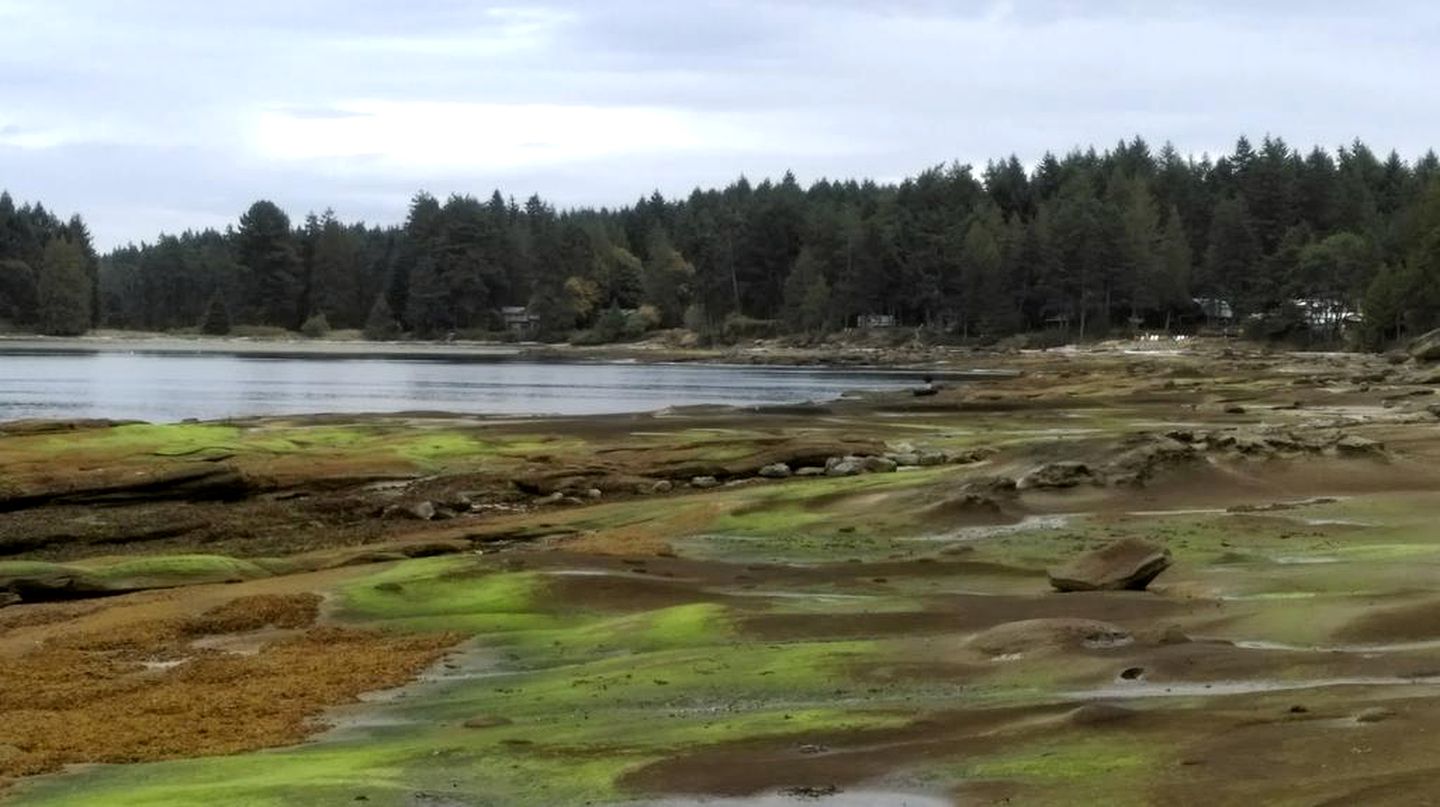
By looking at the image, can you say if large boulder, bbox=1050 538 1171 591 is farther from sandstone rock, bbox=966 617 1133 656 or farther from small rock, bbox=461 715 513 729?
small rock, bbox=461 715 513 729

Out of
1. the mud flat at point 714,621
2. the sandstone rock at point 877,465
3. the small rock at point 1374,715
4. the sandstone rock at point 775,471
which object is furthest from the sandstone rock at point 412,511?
the small rock at point 1374,715

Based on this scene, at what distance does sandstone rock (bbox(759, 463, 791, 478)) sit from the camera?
46.3 meters

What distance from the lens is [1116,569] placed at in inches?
914

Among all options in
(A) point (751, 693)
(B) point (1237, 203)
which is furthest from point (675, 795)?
(B) point (1237, 203)

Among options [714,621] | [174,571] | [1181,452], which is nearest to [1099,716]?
[714,621]

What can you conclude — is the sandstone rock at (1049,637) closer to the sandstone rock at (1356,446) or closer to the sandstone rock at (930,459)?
the sandstone rock at (1356,446)

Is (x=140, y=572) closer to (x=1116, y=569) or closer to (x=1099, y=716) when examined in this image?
(x=1116, y=569)

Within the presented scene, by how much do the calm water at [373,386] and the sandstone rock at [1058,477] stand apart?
5021 cm

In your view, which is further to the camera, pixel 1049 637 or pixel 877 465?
pixel 877 465

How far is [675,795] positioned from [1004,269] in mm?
162815

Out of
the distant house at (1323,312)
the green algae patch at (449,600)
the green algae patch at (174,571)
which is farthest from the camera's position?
the distant house at (1323,312)

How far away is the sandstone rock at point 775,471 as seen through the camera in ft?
152

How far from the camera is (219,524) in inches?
1495

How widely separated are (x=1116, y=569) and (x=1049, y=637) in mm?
5243
